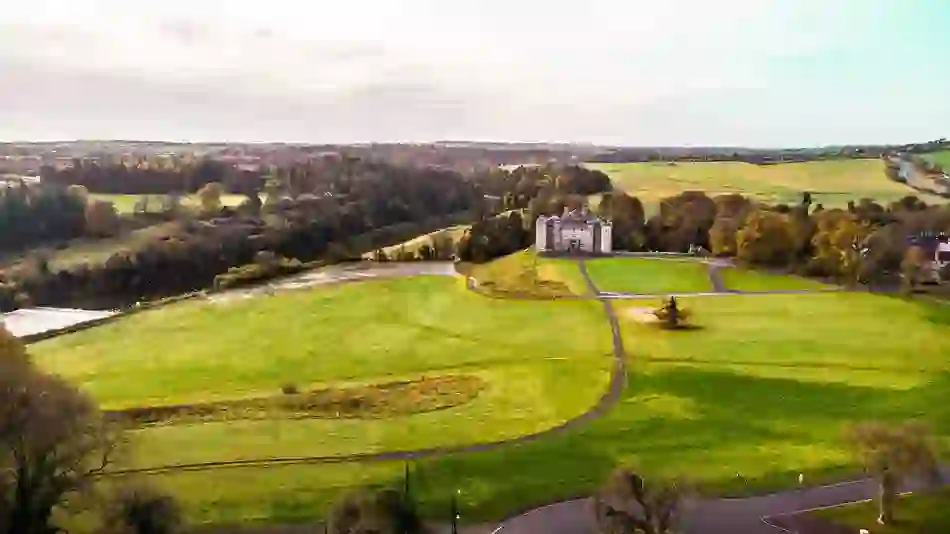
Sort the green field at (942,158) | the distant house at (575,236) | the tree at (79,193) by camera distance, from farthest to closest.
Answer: the green field at (942,158) < the distant house at (575,236) < the tree at (79,193)

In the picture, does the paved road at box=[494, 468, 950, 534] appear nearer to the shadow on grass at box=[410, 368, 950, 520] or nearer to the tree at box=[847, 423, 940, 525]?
the shadow on grass at box=[410, 368, 950, 520]

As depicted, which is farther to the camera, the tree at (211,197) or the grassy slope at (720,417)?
the tree at (211,197)

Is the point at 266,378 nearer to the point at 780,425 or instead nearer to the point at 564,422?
the point at 564,422

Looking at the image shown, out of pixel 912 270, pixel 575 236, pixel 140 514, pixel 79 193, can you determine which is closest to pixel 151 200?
pixel 79 193

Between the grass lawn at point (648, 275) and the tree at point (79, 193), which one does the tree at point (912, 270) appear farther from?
the tree at point (79, 193)

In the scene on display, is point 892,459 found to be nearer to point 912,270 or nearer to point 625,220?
point 912,270

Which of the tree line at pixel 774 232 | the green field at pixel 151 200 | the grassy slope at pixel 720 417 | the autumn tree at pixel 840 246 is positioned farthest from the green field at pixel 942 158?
the green field at pixel 151 200

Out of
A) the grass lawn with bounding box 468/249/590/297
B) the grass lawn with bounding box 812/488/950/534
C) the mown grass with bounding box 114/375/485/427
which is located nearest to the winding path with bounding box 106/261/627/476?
the mown grass with bounding box 114/375/485/427
